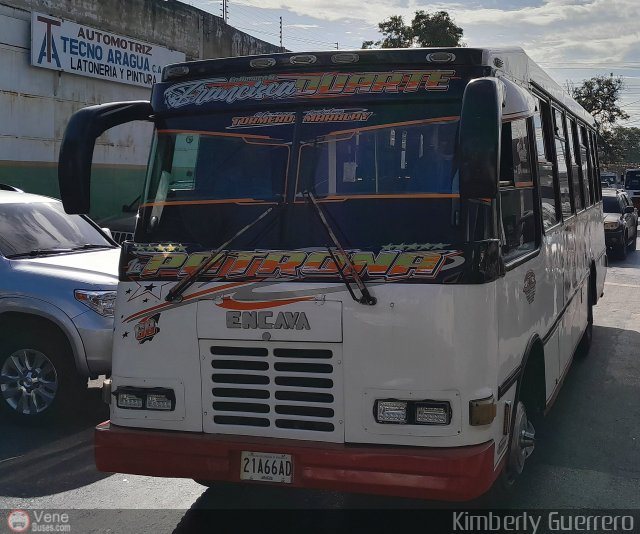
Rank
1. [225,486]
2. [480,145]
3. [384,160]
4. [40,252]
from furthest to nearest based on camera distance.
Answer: [40,252]
[225,486]
[384,160]
[480,145]

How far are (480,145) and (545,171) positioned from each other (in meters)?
2.33

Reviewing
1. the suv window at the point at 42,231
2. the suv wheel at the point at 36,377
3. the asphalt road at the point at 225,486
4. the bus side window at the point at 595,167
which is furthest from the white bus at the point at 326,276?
the bus side window at the point at 595,167

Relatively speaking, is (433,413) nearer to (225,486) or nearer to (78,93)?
(225,486)

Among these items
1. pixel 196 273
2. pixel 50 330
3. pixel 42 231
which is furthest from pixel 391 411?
pixel 42 231

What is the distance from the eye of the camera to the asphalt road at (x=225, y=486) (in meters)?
5.24

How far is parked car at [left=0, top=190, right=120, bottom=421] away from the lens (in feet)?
22.2

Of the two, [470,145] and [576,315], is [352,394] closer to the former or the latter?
[470,145]

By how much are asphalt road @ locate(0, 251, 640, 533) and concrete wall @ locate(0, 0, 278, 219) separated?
13.1 metres

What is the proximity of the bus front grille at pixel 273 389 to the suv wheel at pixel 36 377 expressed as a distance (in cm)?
285

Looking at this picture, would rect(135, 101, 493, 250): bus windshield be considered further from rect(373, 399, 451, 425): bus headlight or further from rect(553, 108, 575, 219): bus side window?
rect(553, 108, 575, 219): bus side window

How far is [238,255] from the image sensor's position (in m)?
4.44

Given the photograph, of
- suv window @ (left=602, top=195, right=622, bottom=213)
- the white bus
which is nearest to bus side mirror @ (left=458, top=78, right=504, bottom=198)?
the white bus

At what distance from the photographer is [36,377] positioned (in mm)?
7016

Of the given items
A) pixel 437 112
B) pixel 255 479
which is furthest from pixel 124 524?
pixel 437 112
